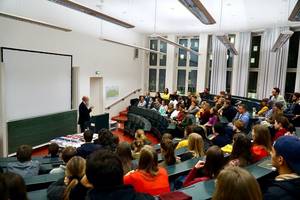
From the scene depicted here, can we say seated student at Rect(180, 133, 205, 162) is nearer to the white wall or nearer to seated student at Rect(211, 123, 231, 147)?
seated student at Rect(211, 123, 231, 147)

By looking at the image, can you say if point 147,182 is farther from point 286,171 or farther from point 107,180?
point 286,171

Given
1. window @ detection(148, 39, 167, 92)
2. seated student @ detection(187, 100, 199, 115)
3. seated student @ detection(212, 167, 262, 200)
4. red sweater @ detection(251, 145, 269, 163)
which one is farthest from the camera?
window @ detection(148, 39, 167, 92)

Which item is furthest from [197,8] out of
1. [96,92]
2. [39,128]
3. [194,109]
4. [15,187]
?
[96,92]

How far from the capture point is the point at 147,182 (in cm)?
232

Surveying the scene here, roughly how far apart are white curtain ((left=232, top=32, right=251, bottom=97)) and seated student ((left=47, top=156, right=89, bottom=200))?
11.0 meters

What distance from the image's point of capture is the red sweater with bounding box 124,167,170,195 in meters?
2.29

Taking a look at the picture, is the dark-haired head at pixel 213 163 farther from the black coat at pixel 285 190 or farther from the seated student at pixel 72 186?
the seated student at pixel 72 186

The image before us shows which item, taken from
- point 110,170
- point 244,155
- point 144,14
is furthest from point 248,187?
point 144,14

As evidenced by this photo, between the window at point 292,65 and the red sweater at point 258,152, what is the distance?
8.78m

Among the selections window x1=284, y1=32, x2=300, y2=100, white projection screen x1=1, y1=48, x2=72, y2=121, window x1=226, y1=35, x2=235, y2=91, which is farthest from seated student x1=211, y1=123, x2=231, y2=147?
window x1=226, y1=35, x2=235, y2=91

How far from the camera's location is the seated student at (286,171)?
159 cm

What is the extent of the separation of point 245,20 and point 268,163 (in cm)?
829

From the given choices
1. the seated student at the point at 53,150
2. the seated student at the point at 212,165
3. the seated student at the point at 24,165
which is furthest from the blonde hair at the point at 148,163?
the seated student at the point at 53,150

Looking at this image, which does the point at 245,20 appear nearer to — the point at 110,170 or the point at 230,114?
the point at 230,114
